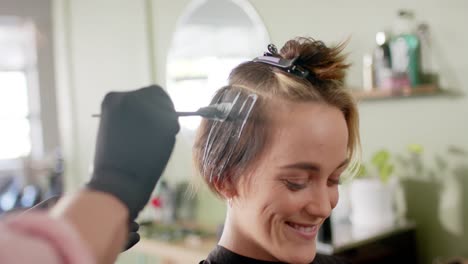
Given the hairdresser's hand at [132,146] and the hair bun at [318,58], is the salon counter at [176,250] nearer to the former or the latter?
the hair bun at [318,58]

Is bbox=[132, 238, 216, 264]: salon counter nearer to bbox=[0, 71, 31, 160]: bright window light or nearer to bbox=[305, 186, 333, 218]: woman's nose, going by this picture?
bbox=[305, 186, 333, 218]: woman's nose

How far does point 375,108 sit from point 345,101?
1.50 m

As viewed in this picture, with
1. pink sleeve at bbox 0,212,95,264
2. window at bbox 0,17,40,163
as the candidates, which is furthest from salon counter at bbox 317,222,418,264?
window at bbox 0,17,40,163

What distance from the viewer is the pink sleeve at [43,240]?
41cm

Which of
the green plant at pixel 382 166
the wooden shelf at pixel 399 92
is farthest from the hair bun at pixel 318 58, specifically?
the green plant at pixel 382 166

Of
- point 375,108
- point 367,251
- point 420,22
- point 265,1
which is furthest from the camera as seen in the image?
point 265,1

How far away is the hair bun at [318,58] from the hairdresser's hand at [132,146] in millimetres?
403

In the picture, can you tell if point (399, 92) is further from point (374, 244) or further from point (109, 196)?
point (109, 196)

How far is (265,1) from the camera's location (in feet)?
8.58

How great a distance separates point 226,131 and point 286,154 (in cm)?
10

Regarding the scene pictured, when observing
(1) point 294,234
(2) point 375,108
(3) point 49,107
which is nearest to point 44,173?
(3) point 49,107

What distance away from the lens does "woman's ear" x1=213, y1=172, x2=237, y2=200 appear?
0.92 meters

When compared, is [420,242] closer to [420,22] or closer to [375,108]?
[375,108]

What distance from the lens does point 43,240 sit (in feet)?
1.39
